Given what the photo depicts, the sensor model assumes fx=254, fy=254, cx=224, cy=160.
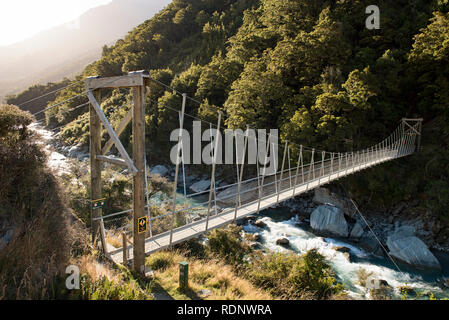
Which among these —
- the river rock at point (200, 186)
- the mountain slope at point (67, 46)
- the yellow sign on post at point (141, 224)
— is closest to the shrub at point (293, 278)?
the yellow sign on post at point (141, 224)

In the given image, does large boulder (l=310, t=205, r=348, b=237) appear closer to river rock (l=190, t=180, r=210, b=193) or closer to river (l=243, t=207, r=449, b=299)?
river (l=243, t=207, r=449, b=299)

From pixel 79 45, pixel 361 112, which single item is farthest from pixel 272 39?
pixel 79 45

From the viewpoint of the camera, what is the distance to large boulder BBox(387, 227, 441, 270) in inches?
270

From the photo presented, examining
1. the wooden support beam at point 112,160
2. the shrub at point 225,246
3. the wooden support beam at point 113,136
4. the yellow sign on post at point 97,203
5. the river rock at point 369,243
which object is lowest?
the river rock at point 369,243

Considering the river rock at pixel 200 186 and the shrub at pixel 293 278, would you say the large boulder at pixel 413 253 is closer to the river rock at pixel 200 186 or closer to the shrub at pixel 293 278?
the shrub at pixel 293 278

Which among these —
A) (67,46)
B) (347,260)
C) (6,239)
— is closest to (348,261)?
(347,260)

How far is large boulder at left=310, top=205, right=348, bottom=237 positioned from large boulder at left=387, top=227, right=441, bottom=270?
1356 millimetres

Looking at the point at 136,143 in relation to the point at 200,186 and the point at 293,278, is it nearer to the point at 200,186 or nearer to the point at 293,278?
the point at 293,278

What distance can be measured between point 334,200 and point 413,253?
11.2 feet

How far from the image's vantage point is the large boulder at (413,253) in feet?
22.5

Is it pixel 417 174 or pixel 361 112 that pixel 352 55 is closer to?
pixel 361 112

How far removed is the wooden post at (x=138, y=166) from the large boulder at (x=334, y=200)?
8.90m

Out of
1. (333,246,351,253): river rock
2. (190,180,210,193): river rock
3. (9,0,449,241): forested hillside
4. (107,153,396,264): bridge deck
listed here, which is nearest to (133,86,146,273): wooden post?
(107,153,396,264): bridge deck

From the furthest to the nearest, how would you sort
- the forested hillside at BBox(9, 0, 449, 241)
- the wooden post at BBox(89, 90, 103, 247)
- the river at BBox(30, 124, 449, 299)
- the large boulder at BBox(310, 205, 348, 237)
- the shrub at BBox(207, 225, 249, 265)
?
the forested hillside at BBox(9, 0, 449, 241), the large boulder at BBox(310, 205, 348, 237), the river at BBox(30, 124, 449, 299), the shrub at BBox(207, 225, 249, 265), the wooden post at BBox(89, 90, 103, 247)
